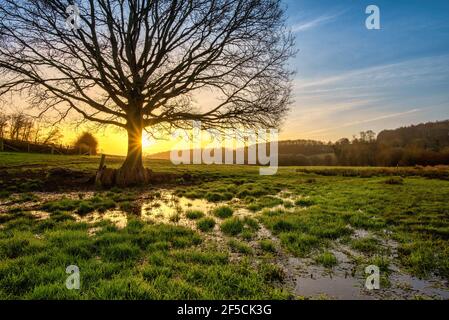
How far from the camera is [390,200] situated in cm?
1346

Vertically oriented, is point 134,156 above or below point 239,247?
→ above

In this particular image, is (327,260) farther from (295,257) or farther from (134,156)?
(134,156)

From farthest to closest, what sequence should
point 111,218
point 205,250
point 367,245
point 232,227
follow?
point 111,218 < point 232,227 < point 367,245 < point 205,250

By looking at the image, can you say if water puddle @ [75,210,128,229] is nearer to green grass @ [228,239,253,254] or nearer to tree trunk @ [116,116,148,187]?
green grass @ [228,239,253,254]

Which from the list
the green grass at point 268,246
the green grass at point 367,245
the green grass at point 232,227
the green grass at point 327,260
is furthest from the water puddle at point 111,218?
the green grass at point 367,245

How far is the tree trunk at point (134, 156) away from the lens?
18031 millimetres

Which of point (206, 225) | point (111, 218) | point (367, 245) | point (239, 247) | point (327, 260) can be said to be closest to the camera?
point (327, 260)

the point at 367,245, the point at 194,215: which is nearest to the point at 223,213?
the point at 194,215

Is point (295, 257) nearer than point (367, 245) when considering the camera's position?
Yes

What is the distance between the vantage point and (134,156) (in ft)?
60.3

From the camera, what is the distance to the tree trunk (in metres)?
18.0

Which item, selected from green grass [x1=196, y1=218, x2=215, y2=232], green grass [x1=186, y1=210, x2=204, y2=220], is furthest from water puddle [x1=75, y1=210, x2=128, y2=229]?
green grass [x1=196, y1=218, x2=215, y2=232]
